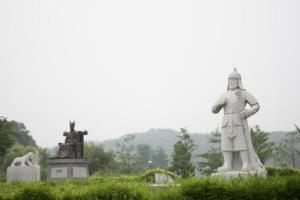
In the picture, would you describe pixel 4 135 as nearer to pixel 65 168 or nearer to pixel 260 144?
pixel 65 168

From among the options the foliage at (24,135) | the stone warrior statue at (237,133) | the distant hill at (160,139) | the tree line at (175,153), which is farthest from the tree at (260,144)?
the distant hill at (160,139)

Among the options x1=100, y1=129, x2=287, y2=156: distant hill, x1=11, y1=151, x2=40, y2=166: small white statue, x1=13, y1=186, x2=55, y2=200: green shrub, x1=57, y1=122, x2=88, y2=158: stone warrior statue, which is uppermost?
x1=100, y1=129, x2=287, y2=156: distant hill

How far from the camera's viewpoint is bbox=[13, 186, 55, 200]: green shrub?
7066 mm

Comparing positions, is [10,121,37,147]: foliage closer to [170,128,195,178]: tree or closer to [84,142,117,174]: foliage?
[84,142,117,174]: foliage

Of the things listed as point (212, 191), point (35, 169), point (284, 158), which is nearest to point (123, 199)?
point (212, 191)

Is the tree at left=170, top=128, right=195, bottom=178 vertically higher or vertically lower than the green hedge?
higher

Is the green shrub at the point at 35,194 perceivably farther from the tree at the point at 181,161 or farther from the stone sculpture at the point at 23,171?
the tree at the point at 181,161

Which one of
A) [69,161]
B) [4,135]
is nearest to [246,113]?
[69,161]

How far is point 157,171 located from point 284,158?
104ft

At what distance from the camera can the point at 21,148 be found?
41656mm

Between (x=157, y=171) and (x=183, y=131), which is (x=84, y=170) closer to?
(x=157, y=171)

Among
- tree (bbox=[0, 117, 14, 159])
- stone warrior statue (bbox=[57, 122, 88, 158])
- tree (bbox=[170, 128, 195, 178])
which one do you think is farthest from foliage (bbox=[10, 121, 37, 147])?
stone warrior statue (bbox=[57, 122, 88, 158])

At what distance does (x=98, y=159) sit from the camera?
135ft

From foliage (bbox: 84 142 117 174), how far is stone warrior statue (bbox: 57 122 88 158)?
23603 mm
